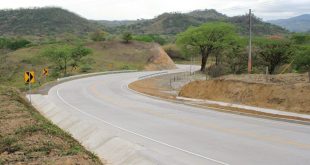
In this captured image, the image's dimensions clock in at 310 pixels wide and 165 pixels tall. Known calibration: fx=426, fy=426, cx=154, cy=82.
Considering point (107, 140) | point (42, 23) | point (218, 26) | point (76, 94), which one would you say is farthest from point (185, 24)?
point (107, 140)

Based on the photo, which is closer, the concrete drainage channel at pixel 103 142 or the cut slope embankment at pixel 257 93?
the concrete drainage channel at pixel 103 142

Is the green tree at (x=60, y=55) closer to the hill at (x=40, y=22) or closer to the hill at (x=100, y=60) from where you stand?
the hill at (x=100, y=60)

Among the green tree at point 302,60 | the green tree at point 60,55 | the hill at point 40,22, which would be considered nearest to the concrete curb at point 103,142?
the green tree at point 302,60

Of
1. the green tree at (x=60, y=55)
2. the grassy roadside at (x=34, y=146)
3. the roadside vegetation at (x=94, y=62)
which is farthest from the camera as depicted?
the green tree at (x=60, y=55)

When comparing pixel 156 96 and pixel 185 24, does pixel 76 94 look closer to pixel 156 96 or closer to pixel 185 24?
pixel 156 96

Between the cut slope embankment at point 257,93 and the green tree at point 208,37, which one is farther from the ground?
the green tree at point 208,37

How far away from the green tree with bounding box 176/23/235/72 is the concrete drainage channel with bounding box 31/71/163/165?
1785 inches

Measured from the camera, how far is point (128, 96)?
36.4m

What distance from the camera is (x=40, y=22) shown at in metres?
154

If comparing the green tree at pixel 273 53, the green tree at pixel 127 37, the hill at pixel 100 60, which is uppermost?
the green tree at pixel 127 37

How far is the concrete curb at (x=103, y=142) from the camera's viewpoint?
14062 millimetres

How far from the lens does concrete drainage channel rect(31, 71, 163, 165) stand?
46.1 feet

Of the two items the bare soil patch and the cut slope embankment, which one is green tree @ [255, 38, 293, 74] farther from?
the cut slope embankment

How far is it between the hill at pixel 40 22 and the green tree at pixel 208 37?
3281 inches
